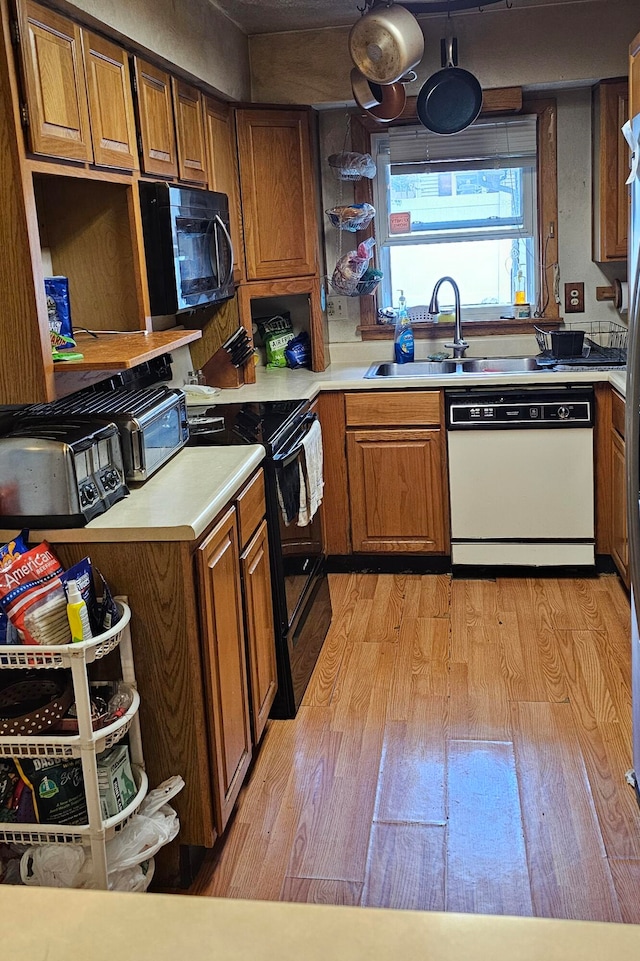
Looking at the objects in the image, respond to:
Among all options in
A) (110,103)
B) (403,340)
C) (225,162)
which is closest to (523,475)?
(403,340)

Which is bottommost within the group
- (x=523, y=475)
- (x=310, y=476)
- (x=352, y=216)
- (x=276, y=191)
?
(x=523, y=475)

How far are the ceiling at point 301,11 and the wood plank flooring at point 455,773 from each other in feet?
7.74

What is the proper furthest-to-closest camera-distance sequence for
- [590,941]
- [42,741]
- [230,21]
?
1. [230,21]
2. [42,741]
3. [590,941]

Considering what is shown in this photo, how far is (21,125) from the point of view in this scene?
2049 millimetres

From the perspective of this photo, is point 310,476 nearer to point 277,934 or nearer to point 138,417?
point 138,417

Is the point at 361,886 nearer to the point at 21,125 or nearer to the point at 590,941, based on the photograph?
the point at 590,941

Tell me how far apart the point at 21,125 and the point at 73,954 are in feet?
6.02

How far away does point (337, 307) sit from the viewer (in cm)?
470

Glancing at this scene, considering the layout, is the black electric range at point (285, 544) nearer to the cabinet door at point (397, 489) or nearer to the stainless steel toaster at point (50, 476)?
the cabinet door at point (397, 489)

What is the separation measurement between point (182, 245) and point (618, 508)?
2044mm

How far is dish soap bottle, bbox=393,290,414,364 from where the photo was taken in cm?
451

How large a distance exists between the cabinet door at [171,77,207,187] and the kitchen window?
127cm

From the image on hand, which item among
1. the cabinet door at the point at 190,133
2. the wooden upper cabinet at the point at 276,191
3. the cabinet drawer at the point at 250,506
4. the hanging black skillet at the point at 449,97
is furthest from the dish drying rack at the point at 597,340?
the cabinet drawer at the point at 250,506

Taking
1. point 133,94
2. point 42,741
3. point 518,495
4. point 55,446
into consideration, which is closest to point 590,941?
point 42,741
